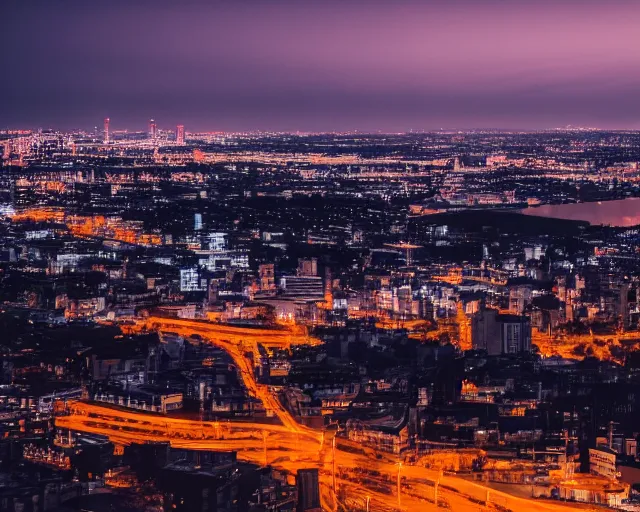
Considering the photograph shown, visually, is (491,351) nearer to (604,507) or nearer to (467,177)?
(604,507)

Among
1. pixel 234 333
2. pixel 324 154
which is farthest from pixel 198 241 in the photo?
pixel 324 154

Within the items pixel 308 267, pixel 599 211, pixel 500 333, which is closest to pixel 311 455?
pixel 500 333

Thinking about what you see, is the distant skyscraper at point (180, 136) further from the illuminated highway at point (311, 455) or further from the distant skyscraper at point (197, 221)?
the illuminated highway at point (311, 455)

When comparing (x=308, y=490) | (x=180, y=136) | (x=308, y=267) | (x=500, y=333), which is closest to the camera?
(x=308, y=490)

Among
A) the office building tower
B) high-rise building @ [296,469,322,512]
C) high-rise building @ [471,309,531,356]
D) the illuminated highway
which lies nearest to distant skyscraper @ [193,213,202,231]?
the office building tower

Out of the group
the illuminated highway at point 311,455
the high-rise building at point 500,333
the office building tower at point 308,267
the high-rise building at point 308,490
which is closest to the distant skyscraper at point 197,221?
the office building tower at point 308,267

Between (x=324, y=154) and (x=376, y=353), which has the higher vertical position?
(x=324, y=154)

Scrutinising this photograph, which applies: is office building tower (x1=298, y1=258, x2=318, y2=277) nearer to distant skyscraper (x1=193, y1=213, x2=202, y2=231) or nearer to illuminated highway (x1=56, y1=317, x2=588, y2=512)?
distant skyscraper (x1=193, y1=213, x2=202, y2=231)

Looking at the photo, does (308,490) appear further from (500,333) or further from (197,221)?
(197,221)
